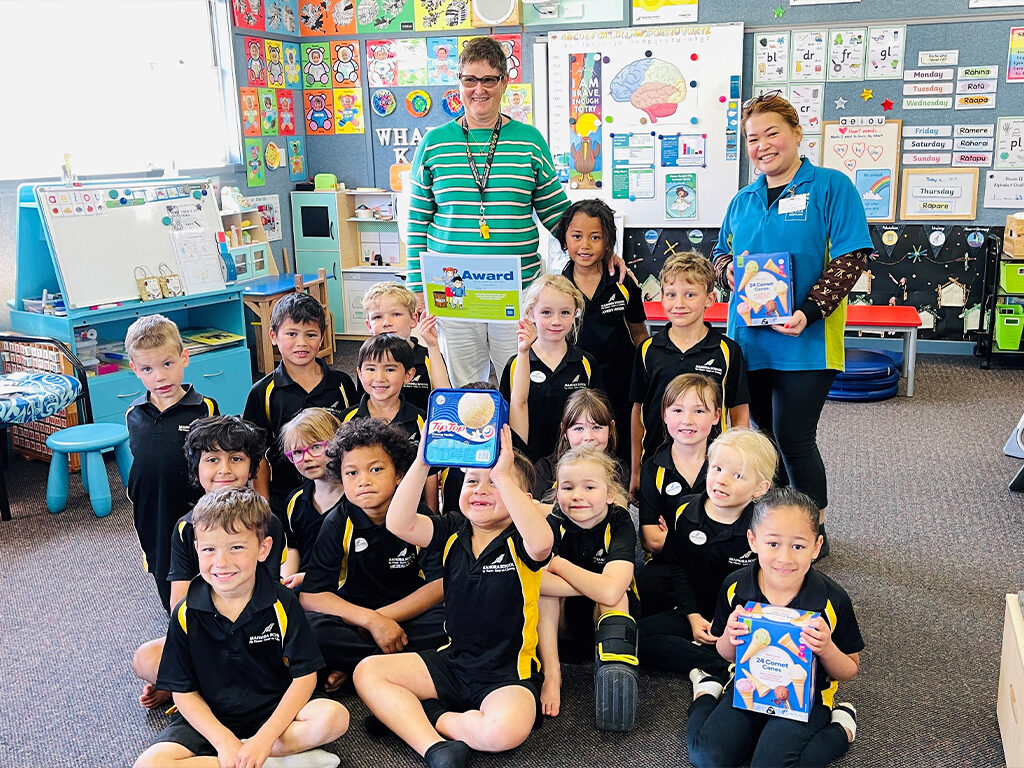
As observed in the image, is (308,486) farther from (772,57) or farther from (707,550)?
(772,57)

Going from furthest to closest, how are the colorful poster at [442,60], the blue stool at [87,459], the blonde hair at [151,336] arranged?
the colorful poster at [442,60] → the blue stool at [87,459] → the blonde hair at [151,336]

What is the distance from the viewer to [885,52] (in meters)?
5.43

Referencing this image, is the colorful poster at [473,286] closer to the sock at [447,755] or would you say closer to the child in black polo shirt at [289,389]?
the child in black polo shirt at [289,389]

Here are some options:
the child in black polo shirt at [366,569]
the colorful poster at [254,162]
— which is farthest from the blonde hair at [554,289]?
the colorful poster at [254,162]

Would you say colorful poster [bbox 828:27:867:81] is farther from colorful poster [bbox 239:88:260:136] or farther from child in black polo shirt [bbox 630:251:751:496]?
colorful poster [bbox 239:88:260:136]

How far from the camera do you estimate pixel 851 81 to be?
5516 mm

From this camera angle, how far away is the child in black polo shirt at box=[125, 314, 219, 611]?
2645 millimetres

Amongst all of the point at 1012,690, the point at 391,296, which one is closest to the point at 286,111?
the point at 391,296

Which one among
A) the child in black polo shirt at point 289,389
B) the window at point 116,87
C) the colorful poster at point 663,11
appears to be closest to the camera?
the child in black polo shirt at point 289,389

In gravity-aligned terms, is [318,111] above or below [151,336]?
above

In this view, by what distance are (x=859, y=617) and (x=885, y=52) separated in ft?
12.7

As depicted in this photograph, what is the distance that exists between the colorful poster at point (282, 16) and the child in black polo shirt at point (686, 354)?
13.7 ft

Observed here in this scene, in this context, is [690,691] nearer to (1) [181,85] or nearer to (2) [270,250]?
(2) [270,250]

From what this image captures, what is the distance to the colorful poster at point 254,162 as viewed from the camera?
5887 millimetres
